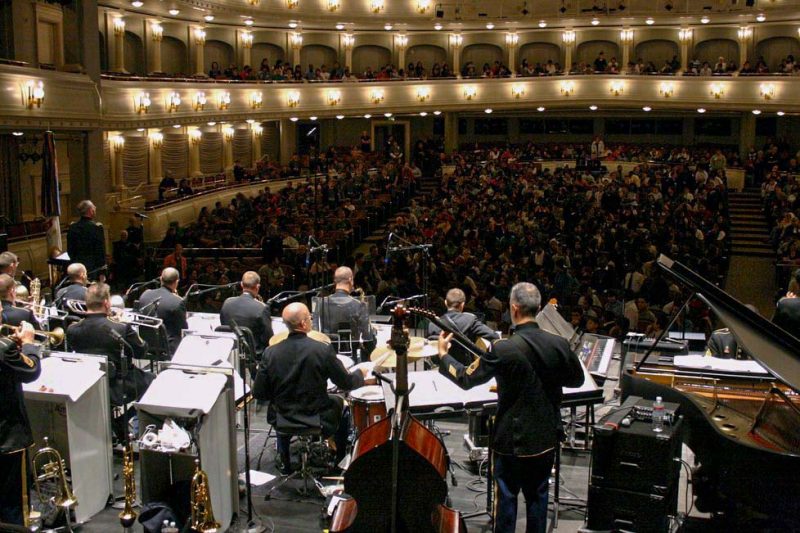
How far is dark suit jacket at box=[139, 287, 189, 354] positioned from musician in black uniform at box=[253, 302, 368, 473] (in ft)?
7.14

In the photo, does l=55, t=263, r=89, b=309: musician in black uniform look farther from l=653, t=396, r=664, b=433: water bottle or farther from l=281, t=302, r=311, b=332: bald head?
l=653, t=396, r=664, b=433: water bottle

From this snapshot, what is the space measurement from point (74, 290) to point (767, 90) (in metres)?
23.0

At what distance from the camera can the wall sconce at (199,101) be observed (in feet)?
70.0

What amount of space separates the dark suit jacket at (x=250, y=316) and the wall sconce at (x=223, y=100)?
625 inches

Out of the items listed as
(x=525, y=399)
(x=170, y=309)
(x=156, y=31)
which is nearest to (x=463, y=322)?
(x=525, y=399)

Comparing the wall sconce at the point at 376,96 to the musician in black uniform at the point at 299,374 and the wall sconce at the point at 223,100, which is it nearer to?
the wall sconce at the point at 223,100

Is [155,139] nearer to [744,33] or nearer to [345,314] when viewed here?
[345,314]

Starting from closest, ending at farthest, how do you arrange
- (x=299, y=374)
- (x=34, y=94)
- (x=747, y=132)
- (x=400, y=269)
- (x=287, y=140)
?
1. (x=299, y=374)
2. (x=34, y=94)
3. (x=400, y=269)
4. (x=747, y=132)
5. (x=287, y=140)

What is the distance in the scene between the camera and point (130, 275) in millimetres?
13250

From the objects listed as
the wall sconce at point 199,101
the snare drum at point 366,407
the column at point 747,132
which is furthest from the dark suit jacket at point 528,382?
the column at point 747,132

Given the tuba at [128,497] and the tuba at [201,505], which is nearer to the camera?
the tuba at [201,505]

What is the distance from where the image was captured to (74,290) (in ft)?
25.6

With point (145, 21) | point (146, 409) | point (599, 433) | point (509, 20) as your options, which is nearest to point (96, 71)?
point (145, 21)

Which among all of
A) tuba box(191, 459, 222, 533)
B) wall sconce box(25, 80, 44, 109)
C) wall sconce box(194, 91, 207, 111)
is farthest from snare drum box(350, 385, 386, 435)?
wall sconce box(194, 91, 207, 111)
